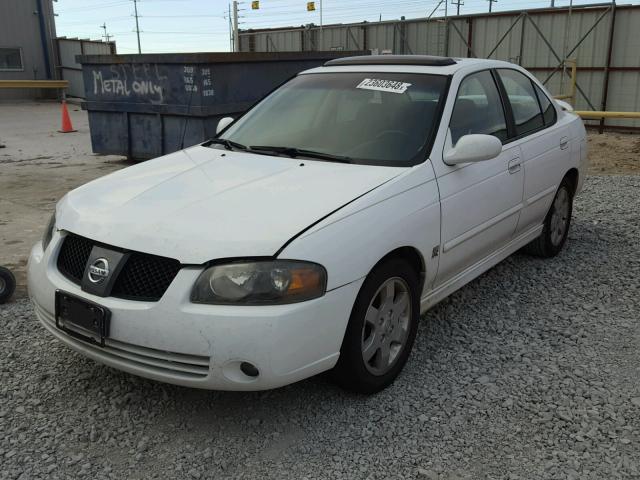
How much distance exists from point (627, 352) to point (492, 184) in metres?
1.28

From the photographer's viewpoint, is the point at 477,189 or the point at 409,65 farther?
the point at 409,65

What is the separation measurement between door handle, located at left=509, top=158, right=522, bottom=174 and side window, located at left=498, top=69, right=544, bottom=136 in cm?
28

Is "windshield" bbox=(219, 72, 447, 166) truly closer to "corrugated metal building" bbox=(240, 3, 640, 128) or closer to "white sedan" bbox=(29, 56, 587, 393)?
"white sedan" bbox=(29, 56, 587, 393)

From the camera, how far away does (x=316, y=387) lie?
3.36 metres

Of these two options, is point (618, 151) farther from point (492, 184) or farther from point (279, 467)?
point (279, 467)

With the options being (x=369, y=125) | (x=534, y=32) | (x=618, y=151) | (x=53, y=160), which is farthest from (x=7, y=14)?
(x=369, y=125)

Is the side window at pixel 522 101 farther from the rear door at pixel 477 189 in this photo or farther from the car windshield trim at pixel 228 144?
the car windshield trim at pixel 228 144

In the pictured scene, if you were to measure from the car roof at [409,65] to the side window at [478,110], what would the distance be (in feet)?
0.30

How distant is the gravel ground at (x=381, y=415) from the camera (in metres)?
2.76

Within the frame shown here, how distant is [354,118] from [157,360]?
77.5 inches

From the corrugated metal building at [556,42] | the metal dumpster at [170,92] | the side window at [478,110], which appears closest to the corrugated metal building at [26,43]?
the corrugated metal building at [556,42]

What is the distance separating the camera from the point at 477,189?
389 cm

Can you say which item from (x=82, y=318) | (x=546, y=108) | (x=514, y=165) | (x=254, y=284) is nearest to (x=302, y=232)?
(x=254, y=284)

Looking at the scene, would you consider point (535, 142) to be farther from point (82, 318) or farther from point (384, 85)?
point (82, 318)
